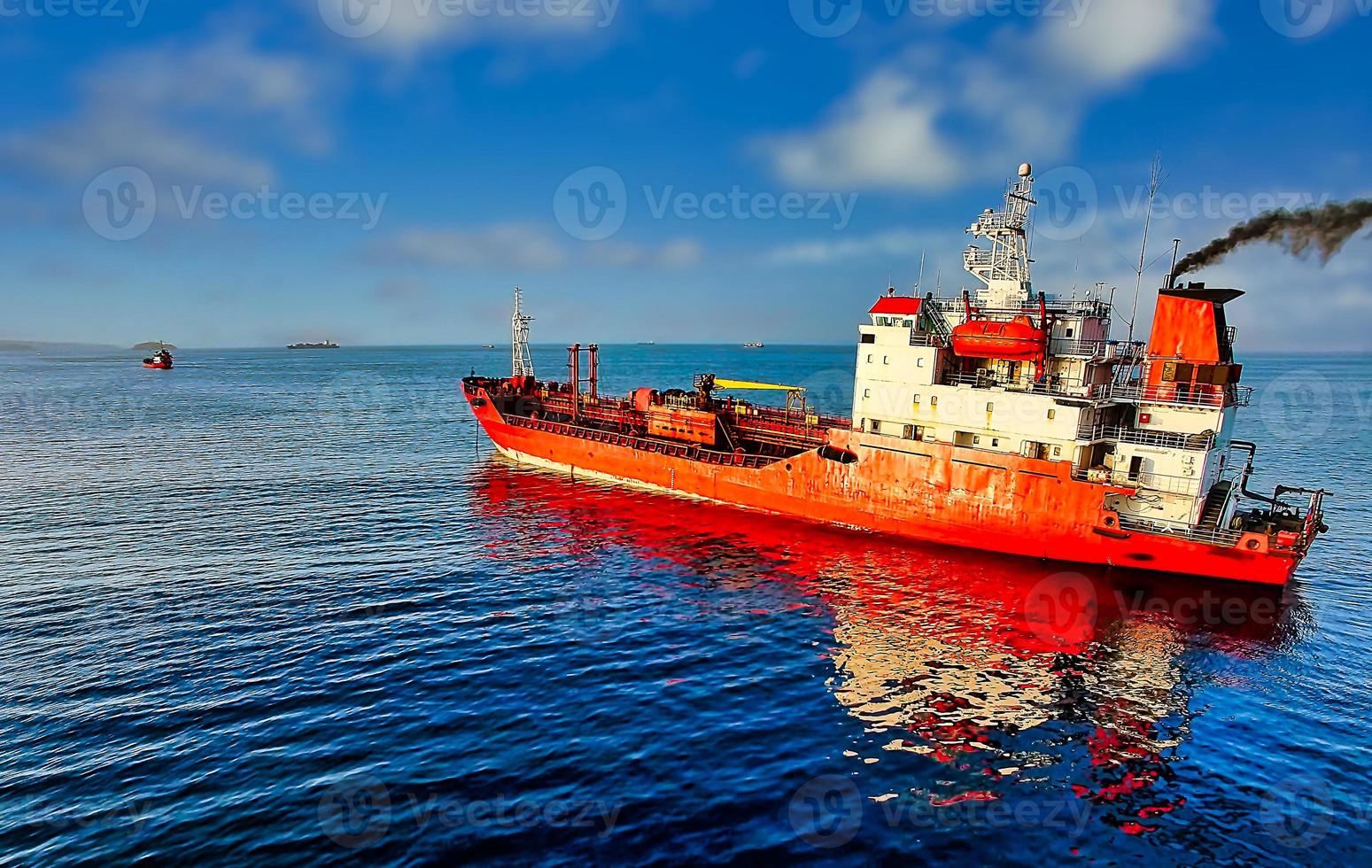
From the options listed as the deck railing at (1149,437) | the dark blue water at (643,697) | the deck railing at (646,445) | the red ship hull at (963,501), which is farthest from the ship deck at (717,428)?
the deck railing at (1149,437)

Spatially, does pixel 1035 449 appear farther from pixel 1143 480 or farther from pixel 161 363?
pixel 161 363

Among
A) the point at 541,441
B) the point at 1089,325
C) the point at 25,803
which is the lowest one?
the point at 25,803

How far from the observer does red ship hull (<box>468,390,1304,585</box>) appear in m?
28.8

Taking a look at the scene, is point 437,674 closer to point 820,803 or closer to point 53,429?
point 820,803

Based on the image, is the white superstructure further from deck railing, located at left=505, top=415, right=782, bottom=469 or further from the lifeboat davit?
deck railing, located at left=505, top=415, right=782, bottom=469

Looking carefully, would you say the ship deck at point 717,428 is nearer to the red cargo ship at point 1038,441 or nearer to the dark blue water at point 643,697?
the red cargo ship at point 1038,441

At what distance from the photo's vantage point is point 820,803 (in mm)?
15500

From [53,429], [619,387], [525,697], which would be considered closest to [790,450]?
[525,697]

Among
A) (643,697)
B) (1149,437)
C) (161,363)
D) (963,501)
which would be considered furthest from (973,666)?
(161,363)

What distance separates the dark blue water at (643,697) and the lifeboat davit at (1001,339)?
1044 cm

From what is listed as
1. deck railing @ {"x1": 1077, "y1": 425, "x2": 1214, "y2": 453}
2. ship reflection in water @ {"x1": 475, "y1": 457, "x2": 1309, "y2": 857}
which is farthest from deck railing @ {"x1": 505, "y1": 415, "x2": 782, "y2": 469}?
deck railing @ {"x1": 1077, "y1": 425, "x2": 1214, "y2": 453}

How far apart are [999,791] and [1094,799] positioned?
7.64 ft

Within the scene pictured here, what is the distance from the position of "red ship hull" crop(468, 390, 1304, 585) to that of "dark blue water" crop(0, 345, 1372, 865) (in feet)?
4.30

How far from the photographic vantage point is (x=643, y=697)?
19.9m
